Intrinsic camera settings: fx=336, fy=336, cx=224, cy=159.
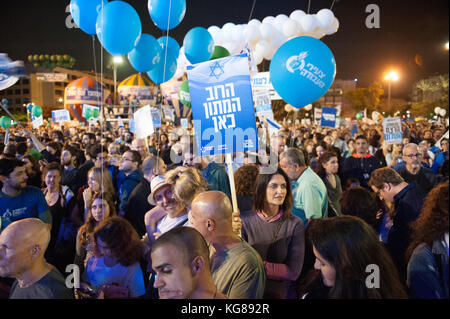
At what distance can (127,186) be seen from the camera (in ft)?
15.6

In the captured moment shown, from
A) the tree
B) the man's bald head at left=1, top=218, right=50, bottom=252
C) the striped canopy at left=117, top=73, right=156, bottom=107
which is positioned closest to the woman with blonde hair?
the man's bald head at left=1, top=218, right=50, bottom=252

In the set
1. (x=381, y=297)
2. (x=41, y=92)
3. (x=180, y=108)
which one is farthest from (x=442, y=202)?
(x=41, y=92)

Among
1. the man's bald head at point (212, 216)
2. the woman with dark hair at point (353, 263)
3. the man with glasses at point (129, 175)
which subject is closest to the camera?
the woman with dark hair at point (353, 263)

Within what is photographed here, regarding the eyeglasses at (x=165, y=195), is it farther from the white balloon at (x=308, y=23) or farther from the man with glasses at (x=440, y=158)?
the white balloon at (x=308, y=23)

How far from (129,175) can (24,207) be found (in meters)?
1.56

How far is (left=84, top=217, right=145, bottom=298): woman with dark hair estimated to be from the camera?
8.32 ft

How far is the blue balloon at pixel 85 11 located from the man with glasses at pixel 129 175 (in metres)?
2.47

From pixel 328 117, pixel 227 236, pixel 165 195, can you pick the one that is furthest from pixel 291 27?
pixel 227 236

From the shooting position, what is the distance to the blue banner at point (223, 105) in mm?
3354

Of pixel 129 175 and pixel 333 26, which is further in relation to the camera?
pixel 333 26

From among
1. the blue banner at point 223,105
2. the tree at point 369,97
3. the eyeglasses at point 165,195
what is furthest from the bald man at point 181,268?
the tree at point 369,97

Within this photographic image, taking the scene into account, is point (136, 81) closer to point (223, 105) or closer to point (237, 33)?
point (237, 33)

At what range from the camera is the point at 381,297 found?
174cm

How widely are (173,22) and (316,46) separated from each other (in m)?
3.02
